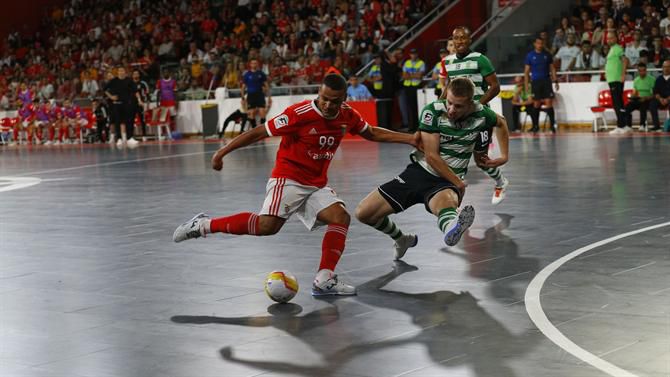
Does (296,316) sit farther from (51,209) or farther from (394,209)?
(51,209)

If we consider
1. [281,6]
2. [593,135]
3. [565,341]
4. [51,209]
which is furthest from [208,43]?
[565,341]

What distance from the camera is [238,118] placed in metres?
28.9

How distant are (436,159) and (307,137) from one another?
118cm

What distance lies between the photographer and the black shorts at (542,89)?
23.3 m

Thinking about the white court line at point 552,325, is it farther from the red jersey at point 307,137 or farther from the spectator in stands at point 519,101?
the spectator in stands at point 519,101

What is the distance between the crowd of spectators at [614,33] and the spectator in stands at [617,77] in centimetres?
58

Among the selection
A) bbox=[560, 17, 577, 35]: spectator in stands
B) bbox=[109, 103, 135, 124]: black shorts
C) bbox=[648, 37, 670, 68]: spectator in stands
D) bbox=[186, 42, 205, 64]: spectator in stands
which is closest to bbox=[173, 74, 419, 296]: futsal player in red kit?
bbox=[648, 37, 670, 68]: spectator in stands

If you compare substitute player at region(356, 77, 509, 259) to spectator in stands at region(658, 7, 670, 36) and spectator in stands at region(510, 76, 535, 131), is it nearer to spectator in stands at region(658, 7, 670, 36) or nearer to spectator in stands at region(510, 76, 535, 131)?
spectator in stands at region(510, 76, 535, 131)

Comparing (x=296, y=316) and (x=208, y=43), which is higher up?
(x=208, y=43)

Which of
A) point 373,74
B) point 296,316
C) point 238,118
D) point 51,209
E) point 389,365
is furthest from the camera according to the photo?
point 238,118

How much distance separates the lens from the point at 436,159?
783 cm

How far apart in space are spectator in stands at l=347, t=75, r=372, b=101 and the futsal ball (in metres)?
20.6

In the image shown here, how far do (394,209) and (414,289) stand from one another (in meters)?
1.16

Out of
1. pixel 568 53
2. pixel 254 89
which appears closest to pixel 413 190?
pixel 568 53
